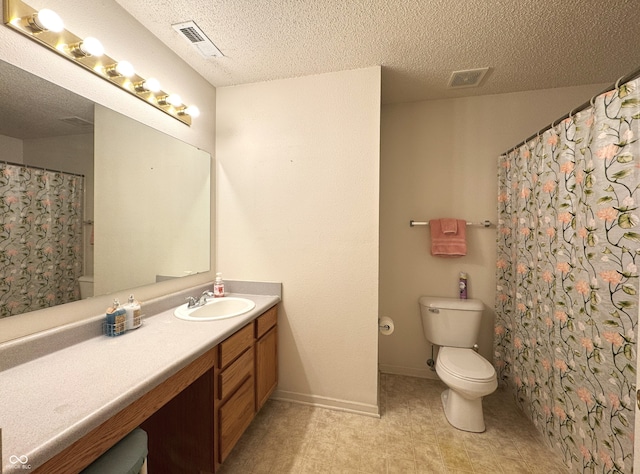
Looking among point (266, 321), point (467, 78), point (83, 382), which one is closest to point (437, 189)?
point (467, 78)

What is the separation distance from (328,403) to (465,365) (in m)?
0.95

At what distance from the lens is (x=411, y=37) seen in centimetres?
151

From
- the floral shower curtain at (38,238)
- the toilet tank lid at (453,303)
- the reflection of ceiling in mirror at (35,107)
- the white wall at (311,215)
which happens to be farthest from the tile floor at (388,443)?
the reflection of ceiling in mirror at (35,107)

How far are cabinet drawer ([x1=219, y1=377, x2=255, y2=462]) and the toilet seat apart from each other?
1224 millimetres

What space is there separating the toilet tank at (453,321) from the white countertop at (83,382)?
1526 millimetres

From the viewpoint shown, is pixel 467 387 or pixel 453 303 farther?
pixel 453 303

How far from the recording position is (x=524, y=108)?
2.11 meters

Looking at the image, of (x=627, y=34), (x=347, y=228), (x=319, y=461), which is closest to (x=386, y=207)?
(x=347, y=228)

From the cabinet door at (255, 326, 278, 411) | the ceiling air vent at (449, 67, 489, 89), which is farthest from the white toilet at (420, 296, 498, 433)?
the ceiling air vent at (449, 67, 489, 89)

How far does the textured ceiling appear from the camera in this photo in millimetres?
1322

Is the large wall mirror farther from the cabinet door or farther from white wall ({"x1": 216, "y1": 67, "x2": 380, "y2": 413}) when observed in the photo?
the cabinet door

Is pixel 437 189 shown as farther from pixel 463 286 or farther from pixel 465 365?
pixel 465 365

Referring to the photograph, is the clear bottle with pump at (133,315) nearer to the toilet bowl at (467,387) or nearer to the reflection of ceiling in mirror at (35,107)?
the reflection of ceiling in mirror at (35,107)

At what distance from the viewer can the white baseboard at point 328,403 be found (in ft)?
5.90
